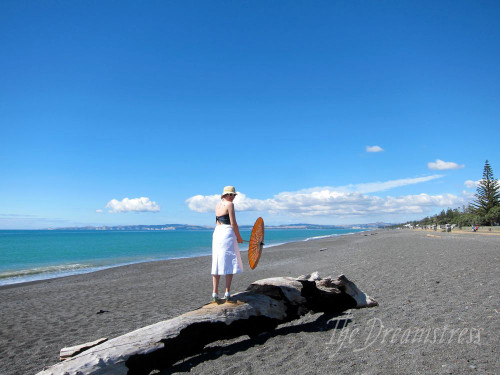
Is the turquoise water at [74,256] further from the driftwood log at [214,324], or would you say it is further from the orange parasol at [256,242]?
the driftwood log at [214,324]

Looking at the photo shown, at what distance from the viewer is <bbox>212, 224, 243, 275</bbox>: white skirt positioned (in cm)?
564

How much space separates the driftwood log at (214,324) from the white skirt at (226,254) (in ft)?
1.90

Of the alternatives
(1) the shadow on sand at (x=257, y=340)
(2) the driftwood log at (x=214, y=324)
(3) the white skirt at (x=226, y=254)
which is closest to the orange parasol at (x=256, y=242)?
(2) the driftwood log at (x=214, y=324)

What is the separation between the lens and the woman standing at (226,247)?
18.5 feet

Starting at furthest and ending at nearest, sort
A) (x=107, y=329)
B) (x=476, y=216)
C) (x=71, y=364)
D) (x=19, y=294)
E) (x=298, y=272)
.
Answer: (x=476, y=216)
(x=298, y=272)
(x=19, y=294)
(x=107, y=329)
(x=71, y=364)

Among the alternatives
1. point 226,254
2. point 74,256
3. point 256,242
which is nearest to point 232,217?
point 226,254

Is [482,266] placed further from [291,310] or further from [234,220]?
[234,220]

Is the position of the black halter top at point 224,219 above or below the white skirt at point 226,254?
above

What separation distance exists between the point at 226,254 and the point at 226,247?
119mm

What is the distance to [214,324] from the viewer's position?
16.9ft

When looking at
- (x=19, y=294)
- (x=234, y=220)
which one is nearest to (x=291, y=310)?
(x=234, y=220)

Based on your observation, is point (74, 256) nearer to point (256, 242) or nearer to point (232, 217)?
point (256, 242)

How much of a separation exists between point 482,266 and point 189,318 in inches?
454

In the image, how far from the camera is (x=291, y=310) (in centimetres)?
618
